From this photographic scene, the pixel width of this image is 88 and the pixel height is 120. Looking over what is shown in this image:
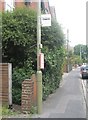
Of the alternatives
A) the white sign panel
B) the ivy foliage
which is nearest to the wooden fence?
the ivy foliage

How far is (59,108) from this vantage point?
495 inches

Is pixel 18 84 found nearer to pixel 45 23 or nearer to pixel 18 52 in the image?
pixel 18 52

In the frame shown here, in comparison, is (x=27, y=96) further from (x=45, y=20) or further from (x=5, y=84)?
(x=45, y=20)

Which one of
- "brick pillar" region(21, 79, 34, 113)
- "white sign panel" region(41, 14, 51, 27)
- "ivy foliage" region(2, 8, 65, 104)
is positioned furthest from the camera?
"ivy foliage" region(2, 8, 65, 104)

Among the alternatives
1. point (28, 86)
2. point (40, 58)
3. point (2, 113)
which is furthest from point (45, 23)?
point (2, 113)

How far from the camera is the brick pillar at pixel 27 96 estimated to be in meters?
11.3

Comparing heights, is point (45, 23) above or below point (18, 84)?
above

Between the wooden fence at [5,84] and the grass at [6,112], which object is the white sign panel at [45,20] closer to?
the wooden fence at [5,84]

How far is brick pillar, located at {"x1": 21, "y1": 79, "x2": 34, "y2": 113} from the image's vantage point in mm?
11273

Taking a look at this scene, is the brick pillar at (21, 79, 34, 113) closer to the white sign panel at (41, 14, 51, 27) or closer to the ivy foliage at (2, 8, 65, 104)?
the ivy foliage at (2, 8, 65, 104)

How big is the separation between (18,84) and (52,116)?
2813mm

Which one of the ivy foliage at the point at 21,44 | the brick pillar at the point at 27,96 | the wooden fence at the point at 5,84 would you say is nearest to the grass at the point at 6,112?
the brick pillar at the point at 27,96

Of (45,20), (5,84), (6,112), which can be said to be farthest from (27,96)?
(45,20)

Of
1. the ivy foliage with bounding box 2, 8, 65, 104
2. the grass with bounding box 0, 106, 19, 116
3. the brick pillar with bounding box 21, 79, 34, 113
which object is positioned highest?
the ivy foliage with bounding box 2, 8, 65, 104
